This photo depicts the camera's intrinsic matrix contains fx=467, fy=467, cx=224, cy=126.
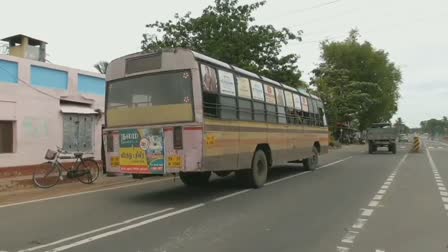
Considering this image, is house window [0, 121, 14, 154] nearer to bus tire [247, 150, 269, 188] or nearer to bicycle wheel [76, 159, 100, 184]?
bicycle wheel [76, 159, 100, 184]

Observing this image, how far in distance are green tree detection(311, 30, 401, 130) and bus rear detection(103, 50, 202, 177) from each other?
45154mm

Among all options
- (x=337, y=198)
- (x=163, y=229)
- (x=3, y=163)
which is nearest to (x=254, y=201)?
(x=337, y=198)

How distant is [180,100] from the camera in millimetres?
9859

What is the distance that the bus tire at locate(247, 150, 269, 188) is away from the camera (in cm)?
1221

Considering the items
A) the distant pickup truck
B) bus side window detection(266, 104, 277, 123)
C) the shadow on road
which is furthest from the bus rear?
the distant pickup truck

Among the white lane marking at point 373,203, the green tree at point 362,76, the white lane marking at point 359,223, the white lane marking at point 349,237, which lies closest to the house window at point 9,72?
the white lane marking at point 373,203

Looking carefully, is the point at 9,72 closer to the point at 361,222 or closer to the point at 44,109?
the point at 44,109

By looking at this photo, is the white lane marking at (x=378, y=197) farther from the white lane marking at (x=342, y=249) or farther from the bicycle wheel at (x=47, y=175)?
the bicycle wheel at (x=47, y=175)

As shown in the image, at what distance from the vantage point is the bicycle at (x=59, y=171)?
13.8m

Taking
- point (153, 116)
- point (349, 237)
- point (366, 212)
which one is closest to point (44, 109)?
point (153, 116)

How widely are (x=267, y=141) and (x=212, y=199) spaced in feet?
10.2

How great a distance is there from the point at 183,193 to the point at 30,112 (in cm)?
716

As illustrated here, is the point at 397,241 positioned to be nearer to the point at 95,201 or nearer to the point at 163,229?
the point at 163,229

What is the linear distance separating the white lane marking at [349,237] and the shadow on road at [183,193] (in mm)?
3877
